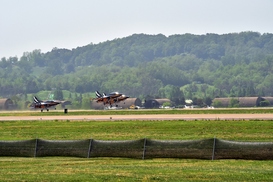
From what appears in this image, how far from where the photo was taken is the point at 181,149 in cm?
4112

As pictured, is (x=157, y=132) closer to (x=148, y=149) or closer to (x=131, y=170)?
(x=148, y=149)

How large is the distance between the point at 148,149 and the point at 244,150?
18.8 feet

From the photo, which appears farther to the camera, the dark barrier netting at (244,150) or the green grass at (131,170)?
the dark barrier netting at (244,150)

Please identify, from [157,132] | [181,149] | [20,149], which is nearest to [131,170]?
[181,149]

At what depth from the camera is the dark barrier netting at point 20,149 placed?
44.3 metres

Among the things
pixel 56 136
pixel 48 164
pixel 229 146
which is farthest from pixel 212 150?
pixel 56 136

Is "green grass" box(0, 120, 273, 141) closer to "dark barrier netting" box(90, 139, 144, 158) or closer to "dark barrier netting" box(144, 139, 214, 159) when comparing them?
"dark barrier netting" box(144, 139, 214, 159)

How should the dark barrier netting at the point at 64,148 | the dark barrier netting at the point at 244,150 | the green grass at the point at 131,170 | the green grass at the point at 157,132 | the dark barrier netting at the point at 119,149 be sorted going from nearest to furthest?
the green grass at the point at 131,170 < the dark barrier netting at the point at 244,150 < the dark barrier netting at the point at 119,149 < the dark barrier netting at the point at 64,148 < the green grass at the point at 157,132

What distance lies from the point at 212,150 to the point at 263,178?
8559 mm

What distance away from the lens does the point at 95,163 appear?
39844mm

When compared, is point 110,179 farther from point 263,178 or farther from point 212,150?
point 212,150

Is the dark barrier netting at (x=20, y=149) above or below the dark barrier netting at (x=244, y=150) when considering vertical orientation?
below

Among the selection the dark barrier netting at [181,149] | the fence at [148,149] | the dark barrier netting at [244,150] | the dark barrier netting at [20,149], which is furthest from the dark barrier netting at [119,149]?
the dark barrier netting at [244,150]

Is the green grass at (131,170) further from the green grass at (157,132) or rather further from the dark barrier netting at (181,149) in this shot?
the green grass at (157,132)
